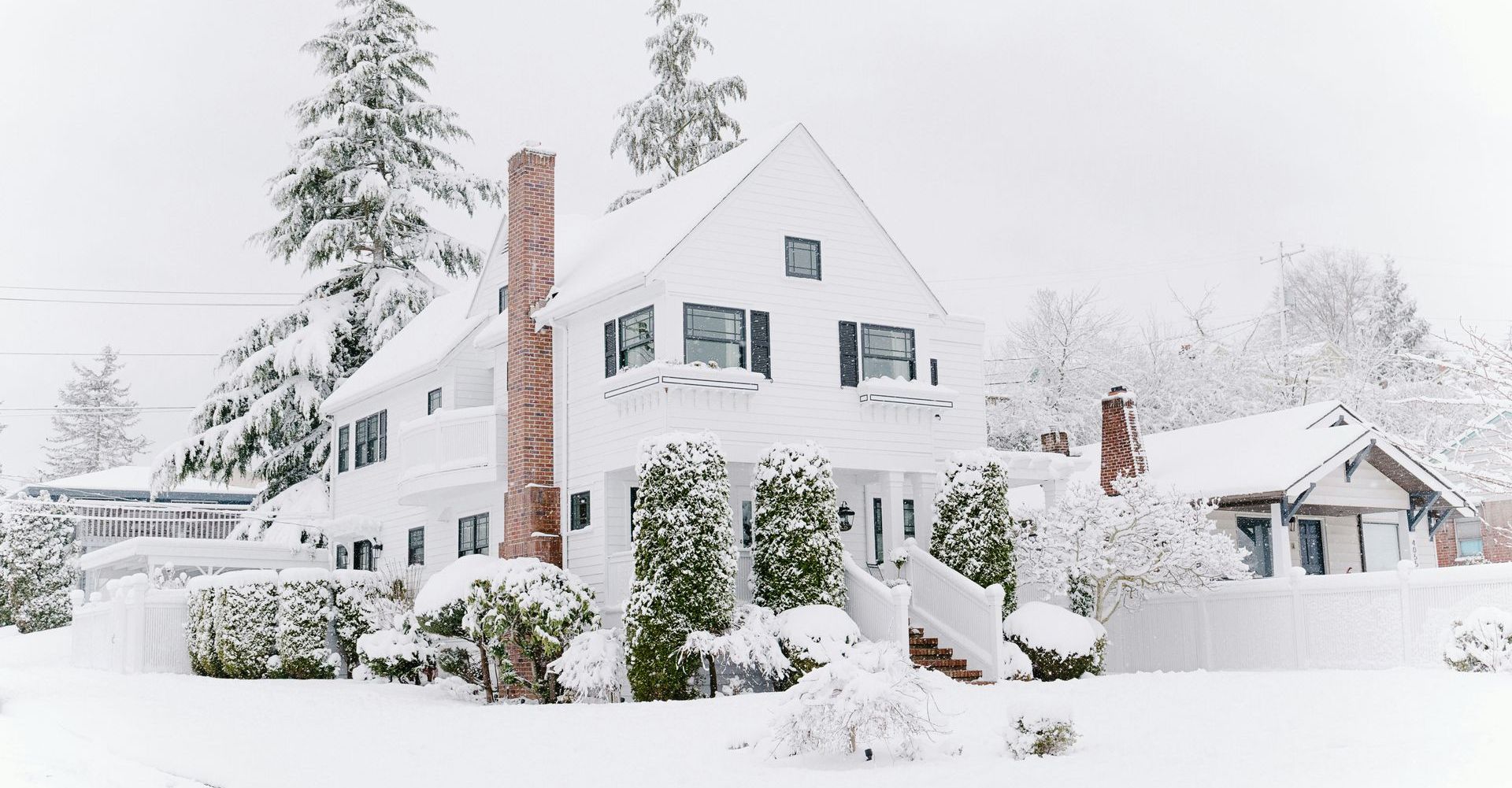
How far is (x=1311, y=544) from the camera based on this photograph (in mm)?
29766

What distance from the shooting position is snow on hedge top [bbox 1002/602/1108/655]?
21.7 metres

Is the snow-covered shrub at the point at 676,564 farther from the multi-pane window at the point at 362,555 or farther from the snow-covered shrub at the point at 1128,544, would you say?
the multi-pane window at the point at 362,555

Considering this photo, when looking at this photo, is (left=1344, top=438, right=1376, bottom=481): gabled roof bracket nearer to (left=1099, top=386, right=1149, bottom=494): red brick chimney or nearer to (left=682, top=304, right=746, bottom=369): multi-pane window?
(left=1099, top=386, right=1149, bottom=494): red brick chimney

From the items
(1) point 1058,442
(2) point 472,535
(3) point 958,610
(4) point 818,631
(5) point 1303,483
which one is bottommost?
(4) point 818,631

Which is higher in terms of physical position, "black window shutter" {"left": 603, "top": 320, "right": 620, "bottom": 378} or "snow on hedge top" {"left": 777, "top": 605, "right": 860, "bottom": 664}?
"black window shutter" {"left": 603, "top": 320, "right": 620, "bottom": 378}

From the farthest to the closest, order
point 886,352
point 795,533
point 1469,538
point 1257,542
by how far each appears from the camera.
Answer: point 1469,538 → point 1257,542 → point 886,352 → point 795,533

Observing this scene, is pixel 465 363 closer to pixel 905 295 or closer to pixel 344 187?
pixel 905 295

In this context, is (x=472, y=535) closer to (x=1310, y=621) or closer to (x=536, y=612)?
(x=536, y=612)

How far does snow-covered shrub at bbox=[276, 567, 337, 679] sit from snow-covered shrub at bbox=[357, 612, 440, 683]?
3.04 feet

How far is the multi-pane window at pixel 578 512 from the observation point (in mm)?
24078

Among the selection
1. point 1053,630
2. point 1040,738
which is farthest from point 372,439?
point 1040,738

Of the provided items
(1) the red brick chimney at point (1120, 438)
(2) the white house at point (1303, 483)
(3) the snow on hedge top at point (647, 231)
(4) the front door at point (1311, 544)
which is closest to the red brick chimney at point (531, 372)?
(3) the snow on hedge top at point (647, 231)

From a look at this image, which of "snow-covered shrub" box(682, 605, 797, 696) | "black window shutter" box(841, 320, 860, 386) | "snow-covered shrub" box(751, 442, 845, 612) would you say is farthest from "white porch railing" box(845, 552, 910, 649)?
"black window shutter" box(841, 320, 860, 386)

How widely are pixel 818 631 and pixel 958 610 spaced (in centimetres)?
336
